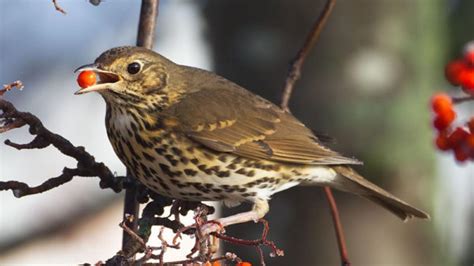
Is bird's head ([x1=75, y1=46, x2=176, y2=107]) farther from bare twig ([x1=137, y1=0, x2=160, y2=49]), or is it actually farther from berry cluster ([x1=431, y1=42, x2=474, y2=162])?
berry cluster ([x1=431, y1=42, x2=474, y2=162])

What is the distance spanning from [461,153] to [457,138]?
0.03 m

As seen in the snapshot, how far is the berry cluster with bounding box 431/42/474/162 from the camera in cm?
169

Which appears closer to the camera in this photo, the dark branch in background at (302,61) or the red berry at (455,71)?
the red berry at (455,71)

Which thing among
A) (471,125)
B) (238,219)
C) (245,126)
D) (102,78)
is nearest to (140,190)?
(238,219)

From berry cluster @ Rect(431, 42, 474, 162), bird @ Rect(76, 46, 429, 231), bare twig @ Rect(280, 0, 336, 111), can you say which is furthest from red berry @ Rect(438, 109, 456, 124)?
bird @ Rect(76, 46, 429, 231)

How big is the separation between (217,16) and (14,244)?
74.5 inches

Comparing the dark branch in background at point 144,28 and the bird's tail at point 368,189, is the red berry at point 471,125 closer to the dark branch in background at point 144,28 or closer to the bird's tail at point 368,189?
the dark branch in background at point 144,28

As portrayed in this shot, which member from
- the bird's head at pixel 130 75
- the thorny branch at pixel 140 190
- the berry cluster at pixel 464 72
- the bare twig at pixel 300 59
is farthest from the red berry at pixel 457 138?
the bird's head at pixel 130 75

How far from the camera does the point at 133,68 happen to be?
9.21 ft

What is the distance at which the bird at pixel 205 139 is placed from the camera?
2.75m

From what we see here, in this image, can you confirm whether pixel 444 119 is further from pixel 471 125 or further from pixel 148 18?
pixel 148 18

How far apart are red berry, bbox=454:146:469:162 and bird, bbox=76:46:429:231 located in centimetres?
84

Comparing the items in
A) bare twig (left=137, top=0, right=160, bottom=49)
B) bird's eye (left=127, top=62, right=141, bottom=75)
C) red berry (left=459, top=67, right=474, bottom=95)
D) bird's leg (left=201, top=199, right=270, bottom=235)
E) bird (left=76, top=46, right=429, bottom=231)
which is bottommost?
bird's leg (left=201, top=199, right=270, bottom=235)

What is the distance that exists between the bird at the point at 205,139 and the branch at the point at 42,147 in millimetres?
376
